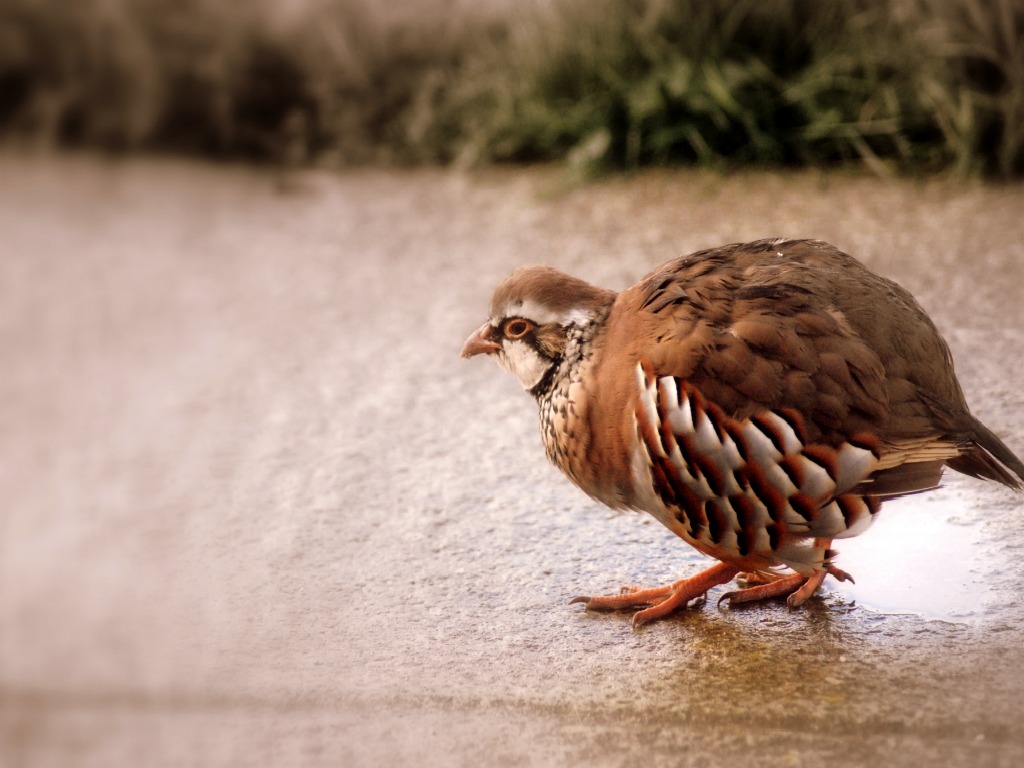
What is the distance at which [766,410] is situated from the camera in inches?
113

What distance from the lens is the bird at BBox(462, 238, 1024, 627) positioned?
9.46 ft

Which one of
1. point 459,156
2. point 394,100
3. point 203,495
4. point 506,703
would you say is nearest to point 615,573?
point 506,703

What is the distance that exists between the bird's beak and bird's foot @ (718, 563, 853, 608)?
0.92 meters

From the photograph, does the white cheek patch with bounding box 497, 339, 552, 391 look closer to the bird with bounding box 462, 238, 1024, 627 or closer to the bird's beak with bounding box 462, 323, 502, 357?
the bird's beak with bounding box 462, 323, 502, 357

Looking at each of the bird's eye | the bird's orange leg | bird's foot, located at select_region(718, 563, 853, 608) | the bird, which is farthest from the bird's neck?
bird's foot, located at select_region(718, 563, 853, 608)

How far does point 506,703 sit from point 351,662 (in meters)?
0.45

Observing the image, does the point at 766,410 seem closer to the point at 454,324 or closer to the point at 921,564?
the point at 921,564

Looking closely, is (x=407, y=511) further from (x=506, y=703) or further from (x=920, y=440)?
(x=920, y=440)

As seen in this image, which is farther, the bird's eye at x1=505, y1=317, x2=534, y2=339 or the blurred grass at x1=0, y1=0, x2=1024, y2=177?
the blurred grass at x1=0, y1=0, x2=1024, y2=177

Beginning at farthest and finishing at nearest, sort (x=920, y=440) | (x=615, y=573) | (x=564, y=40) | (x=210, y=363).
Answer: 1. (x=564, y=40)
2. (x=210, y=363)
3. (x=615, y=573)
4. (x=920, y=440)

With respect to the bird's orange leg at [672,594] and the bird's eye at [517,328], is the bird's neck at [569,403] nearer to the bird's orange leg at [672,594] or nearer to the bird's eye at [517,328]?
the bird's eye at [517,328]

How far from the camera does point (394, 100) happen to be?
22.4ft

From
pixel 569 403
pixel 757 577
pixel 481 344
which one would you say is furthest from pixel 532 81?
pixel 757 577

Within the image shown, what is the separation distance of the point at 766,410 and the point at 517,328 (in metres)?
0.78
